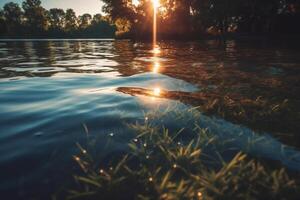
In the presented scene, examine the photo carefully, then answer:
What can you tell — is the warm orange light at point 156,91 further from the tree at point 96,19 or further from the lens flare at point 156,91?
the tree at point 96,19

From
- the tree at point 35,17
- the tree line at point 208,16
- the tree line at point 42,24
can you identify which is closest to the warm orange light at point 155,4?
the tree line at point 208,16

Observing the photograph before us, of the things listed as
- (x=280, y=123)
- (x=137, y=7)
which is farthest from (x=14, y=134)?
(x=137, y=7)

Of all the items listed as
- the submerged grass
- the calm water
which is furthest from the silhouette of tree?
the submerged grass

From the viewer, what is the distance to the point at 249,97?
4453mm

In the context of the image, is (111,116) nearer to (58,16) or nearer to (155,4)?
(155,4)

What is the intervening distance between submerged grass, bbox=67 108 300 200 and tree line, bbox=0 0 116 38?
4295 inches

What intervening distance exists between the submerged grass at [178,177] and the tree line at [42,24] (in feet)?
358

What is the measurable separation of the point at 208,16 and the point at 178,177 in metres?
34.8

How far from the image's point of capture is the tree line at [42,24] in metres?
103

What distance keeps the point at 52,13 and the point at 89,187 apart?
5849 inches

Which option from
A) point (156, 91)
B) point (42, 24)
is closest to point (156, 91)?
point (156, 91)

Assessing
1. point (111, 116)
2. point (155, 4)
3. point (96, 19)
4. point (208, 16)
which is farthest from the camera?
point (96, 19)

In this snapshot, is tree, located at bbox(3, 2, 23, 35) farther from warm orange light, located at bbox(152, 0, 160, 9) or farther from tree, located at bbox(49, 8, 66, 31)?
warm orange light, located at bbox(152, 0, 160, 9)

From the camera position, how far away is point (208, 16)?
3381cm
